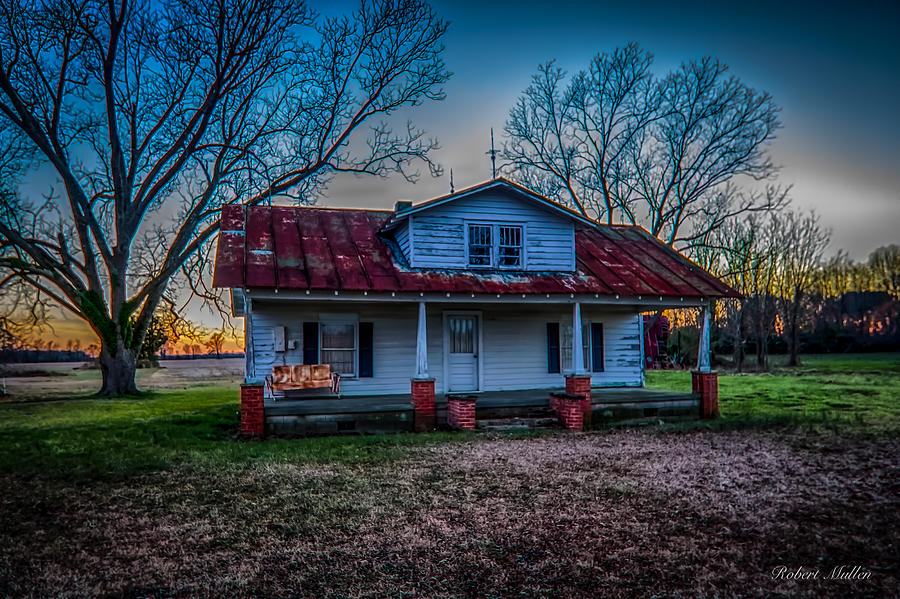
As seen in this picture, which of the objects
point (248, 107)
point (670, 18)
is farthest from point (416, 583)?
point (248, 107)

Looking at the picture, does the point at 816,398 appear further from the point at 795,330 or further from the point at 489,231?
the point at 795,330

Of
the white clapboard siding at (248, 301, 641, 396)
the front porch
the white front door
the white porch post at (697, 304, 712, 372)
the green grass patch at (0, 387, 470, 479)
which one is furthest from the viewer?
the white front door

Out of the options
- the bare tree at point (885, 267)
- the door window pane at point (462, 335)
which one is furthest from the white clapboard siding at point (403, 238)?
the bare tree at point (885, 267)

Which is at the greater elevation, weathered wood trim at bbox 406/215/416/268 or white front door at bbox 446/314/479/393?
weathered wood trim at bbox 406/215/416/268

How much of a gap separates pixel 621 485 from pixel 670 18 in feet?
41.6

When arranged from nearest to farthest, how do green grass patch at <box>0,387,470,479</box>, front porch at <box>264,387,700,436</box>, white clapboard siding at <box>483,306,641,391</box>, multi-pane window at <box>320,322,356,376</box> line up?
1. green grass patch at <box>0,387,470,479</box>
2. front porch at <box>264,387,700,436</box>
3. multi-pane window at <box>320,322,356,376</box>
4. white clapboard siding at <box>483,306,641,391</box>

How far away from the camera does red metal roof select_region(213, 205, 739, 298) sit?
11984 millimetres

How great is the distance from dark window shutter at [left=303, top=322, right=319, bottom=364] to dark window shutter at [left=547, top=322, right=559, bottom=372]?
6094 millimetres

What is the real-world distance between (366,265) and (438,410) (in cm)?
356

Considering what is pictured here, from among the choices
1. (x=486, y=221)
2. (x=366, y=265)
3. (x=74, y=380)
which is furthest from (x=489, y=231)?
(x=74, y=380)

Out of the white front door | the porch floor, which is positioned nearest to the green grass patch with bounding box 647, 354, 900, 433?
the porch floor

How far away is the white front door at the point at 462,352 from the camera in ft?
48.4

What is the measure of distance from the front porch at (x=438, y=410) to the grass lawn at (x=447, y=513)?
638mm

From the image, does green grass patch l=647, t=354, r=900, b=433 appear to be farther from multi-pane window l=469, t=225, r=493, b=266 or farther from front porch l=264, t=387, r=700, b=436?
multi-pane window l=469, t=225, r=493, b=266
